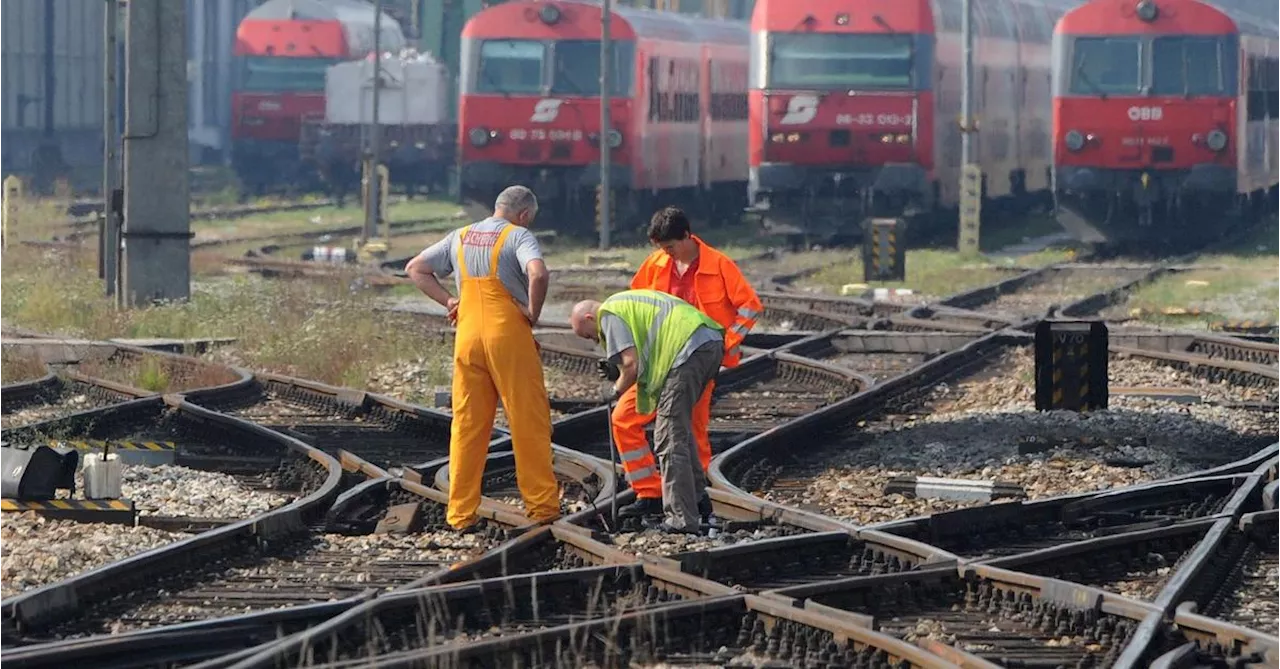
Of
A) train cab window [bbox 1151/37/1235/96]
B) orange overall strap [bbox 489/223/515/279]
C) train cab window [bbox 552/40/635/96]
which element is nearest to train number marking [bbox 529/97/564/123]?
train cab window [bbox 552/40/635/96]

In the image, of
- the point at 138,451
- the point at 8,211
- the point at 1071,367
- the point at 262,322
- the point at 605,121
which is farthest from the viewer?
the point at 8,211

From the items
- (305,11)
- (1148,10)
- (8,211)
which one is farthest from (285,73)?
(1148,10)

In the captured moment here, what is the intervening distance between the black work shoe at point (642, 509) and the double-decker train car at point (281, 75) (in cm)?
3523

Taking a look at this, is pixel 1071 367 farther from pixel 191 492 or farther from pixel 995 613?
pixel 995 613

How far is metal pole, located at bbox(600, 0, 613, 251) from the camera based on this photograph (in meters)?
26.9

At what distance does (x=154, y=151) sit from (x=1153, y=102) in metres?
12.6

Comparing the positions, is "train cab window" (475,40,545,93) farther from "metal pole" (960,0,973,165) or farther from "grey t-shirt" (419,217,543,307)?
"grey t-shirt" (419,217,543,307)

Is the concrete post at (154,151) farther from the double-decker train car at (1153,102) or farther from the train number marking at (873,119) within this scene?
the double-decker train car at (1153,102)

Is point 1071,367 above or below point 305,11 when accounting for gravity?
below

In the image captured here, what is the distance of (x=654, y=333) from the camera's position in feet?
28.6

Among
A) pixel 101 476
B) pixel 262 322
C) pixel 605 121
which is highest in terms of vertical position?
pixel 605 121

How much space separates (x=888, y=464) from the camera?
11172 millimetres

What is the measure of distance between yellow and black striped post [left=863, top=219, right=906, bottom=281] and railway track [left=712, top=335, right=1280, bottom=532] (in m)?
8.68

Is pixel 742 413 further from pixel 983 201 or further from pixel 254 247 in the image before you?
pixel 983 201
